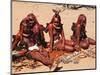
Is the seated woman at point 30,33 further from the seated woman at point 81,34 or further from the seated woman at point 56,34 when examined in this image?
the seated woman at point 81,34

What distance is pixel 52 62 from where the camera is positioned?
7.12 ft

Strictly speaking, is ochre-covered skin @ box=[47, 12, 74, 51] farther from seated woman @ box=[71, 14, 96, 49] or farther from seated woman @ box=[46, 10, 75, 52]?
seated woman @ box=[71, 14, 96, 49]

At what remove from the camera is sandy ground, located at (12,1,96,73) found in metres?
2.04

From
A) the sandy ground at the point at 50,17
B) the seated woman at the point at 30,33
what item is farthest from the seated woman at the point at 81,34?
the seated woman at the point at 30,33

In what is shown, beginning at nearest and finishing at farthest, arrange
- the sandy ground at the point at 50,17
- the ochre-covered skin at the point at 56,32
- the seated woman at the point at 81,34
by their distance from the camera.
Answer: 1. the sandy ground at the point at 50,17
2. the ochre-covered skin at the point at 56,32
3. the seated woman at the point at 81,34

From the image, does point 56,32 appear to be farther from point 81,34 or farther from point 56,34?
point 81,34

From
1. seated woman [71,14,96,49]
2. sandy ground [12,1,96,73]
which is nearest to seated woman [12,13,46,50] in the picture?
sandy ground [12,1,96,73]

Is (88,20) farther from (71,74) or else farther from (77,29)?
(71,74)

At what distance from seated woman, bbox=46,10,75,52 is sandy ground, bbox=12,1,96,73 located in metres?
0.04

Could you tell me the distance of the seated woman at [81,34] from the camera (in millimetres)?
2287

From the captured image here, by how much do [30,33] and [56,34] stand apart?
281 millimetres

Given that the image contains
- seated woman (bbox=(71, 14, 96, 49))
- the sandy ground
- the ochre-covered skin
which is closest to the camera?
the sandy ground

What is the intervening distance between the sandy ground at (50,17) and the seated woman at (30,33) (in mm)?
42
